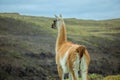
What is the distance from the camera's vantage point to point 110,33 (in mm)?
96000

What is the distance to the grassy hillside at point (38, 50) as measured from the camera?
54.8 metres

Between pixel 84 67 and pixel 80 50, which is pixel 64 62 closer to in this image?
pixel 84 67

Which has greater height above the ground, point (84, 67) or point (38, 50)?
point (84, 67)

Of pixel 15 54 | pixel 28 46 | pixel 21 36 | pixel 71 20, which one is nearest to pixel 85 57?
pixel 15 54

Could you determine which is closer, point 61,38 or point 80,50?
point 80,50

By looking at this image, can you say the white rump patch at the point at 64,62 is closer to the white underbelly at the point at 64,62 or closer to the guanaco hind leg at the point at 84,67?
the white underbelly at the point at 64,62

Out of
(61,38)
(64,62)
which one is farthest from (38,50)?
(64,62)

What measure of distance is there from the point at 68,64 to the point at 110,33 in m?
82.5

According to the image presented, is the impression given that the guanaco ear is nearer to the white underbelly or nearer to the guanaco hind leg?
the guanaco hind leg

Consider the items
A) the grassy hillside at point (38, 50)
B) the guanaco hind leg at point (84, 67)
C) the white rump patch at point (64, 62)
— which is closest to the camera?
the guanaco hind leg at point (84, 67)

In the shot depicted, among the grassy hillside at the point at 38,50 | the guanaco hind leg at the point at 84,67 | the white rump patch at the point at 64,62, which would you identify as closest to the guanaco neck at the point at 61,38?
the white rump patch at the point at 64,62

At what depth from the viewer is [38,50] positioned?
214ft

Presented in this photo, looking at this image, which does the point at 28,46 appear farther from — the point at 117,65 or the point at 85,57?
the point at 85,57

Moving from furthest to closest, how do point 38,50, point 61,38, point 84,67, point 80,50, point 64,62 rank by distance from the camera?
point 38,50 < point 61,38 < point 64,62 < point 84,67 < point 80,50
